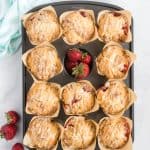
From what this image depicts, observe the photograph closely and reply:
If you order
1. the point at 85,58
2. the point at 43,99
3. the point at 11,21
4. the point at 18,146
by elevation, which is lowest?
the point at 18,146

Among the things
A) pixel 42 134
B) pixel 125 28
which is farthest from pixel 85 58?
pixel 42 134

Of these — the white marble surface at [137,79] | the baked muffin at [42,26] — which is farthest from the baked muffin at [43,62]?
the white marble surface at [137,79]

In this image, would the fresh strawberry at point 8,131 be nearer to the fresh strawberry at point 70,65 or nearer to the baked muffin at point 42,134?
the baked muffin at point 42,134

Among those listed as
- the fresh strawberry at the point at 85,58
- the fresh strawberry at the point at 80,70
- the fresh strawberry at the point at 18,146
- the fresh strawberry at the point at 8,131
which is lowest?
the fresh strawberry at the point at 18,146

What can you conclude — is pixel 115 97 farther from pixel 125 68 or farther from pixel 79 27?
pixel 79 27

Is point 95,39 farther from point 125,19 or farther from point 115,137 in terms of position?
point 115,137

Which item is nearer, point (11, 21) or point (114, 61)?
point (114, 61)
